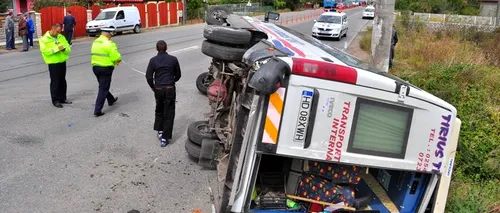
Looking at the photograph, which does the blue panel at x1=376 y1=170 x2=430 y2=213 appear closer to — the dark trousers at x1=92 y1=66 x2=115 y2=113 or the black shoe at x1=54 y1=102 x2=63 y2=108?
the dark trousers at x1=92 y1=66 x2=115 y2=113

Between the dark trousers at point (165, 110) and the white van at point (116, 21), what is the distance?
2178cm

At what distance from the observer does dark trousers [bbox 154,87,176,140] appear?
6.83 m

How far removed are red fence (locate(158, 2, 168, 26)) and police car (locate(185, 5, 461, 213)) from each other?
36148 millimetres

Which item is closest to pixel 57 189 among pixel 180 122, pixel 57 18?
pixel 180 122

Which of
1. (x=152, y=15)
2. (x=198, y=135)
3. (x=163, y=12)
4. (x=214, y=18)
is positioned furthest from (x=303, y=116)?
(x=163, y=12)

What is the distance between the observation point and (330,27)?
26109 mm

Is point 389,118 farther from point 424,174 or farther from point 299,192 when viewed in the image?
point 299,192

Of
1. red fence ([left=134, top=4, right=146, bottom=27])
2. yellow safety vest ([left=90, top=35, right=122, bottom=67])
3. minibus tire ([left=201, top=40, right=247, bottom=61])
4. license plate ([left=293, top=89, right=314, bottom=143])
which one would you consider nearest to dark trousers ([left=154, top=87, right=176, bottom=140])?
minibus tire ([left=201, top=40, right=247, bottom=61])

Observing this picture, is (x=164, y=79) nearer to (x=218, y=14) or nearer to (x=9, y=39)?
(x=218, y=14)

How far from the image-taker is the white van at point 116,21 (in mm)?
27234

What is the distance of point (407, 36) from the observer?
20578 millimetres

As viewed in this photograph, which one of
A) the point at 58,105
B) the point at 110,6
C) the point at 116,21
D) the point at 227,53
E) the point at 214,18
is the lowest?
the point at 58,105

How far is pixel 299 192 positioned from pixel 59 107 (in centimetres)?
648

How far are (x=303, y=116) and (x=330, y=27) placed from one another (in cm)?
2328
